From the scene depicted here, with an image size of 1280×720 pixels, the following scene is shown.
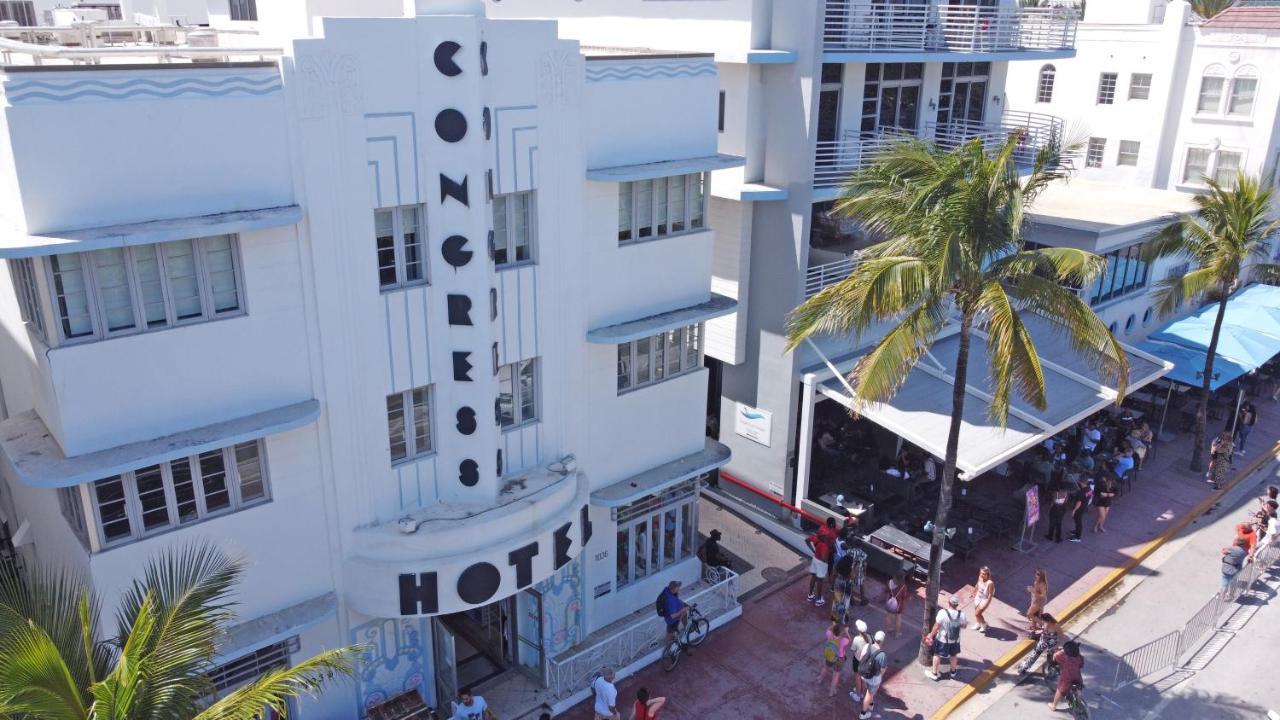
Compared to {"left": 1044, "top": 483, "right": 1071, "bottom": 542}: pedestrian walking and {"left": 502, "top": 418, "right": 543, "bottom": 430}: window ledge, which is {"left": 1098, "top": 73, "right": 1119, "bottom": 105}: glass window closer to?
{"left": 1044, "top": 483, "right": 1071, "bottom": 542}: pedestrian walking

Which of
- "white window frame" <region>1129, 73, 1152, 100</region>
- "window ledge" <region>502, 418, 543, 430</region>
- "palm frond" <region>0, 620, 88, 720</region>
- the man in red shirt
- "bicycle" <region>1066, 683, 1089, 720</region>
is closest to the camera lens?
"palm frond" <region>0, 620, 88, 720</region>

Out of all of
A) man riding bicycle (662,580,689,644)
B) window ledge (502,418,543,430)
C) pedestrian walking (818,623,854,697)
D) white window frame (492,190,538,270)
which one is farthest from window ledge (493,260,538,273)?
pedestrian walking (818,623,854,697)

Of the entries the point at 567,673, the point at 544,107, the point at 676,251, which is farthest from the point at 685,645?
the point at 544,107

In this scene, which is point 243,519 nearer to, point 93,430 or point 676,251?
point 93,430

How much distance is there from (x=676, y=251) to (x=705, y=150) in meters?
2.01

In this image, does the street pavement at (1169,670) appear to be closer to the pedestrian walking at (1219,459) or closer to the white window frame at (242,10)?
the pedestrian walking at (1219,459)

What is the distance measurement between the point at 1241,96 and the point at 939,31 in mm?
22154

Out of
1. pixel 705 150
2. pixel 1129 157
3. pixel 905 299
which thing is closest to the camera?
pixel 905 299

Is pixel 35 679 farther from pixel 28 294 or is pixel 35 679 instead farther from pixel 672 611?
pixel 672 611

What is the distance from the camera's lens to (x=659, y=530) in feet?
62.7

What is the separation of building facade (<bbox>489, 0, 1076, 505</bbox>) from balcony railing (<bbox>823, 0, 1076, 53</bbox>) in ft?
0.16

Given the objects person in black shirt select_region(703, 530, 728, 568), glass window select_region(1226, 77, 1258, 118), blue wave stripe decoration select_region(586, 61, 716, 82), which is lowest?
person in black shirt select_region(703, 530, 728, 568)

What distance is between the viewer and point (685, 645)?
18.0 m

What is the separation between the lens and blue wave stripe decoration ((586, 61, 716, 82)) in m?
15.7
